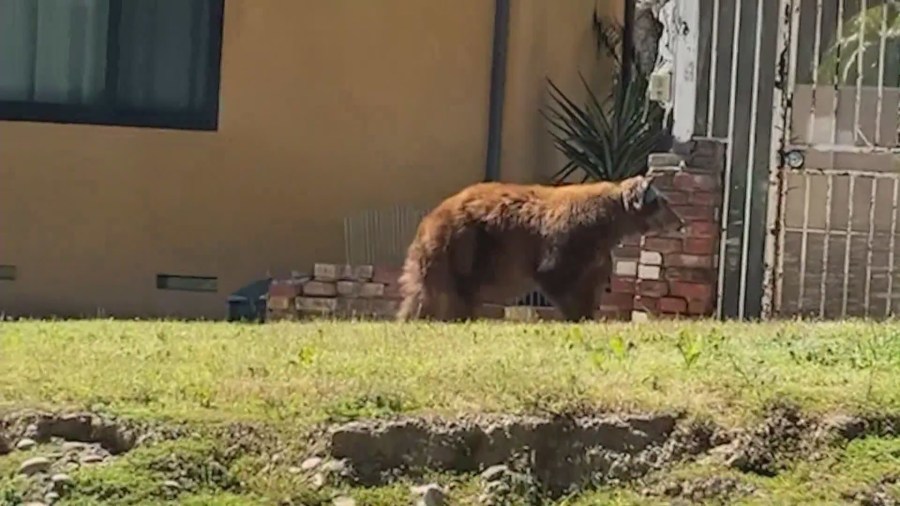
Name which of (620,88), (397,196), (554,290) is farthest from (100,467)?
(620,88)

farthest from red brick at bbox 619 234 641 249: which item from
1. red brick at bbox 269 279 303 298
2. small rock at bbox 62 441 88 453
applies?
small rock at bbox 62 441 88 453

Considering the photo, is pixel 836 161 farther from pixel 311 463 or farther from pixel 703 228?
pixel 311 463

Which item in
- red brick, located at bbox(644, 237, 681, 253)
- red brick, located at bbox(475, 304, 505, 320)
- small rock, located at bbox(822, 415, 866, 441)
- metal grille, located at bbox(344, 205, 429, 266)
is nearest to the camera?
small rock, located at bbox(822, 415, 866, 441)

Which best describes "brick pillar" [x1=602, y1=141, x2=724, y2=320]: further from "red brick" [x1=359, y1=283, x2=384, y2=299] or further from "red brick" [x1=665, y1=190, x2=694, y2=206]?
"red brick" [x1=359, y1=283, x2=384, y2=299]

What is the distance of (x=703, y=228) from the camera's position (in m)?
10.6

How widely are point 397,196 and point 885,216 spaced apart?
12.2ft

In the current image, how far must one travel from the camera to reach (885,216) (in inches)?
405

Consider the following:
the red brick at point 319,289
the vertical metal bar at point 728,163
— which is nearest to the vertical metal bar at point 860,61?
the vertical metal bar at point 728,163

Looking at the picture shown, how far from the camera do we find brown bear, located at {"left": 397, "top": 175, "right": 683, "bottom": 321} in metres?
10.5

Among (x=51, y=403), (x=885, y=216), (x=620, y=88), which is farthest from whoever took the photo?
(x=620, y=88)

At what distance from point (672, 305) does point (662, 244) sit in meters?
0.39

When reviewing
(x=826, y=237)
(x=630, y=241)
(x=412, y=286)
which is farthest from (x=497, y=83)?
(x=826, y=237)

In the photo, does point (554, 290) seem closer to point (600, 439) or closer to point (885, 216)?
point (885, 216)

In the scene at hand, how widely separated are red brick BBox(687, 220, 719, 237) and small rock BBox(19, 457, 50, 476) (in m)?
5.78
